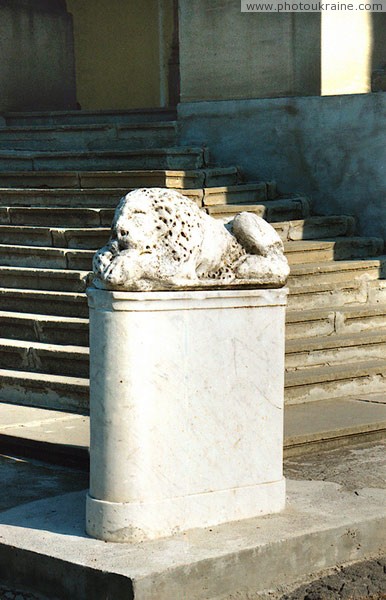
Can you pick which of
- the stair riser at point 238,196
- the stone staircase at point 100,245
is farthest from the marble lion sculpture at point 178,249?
the stair riser at point 238,196

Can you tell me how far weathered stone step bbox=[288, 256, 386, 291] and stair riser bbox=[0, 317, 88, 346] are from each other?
150 centimetres

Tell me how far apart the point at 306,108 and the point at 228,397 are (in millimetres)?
5280

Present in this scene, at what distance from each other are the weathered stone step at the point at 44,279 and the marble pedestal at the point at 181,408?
316cm

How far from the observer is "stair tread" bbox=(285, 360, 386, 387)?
295 inches

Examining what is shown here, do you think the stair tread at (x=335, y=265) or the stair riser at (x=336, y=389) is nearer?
the stair riser at (x=336, y=389)

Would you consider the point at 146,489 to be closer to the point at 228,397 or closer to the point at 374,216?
the point at 228,397

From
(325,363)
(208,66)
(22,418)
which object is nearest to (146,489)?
(22,418)

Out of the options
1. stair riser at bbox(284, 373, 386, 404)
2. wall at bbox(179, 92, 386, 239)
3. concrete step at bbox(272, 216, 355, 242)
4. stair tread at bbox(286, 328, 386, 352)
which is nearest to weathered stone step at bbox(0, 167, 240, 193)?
wall at bbox(179, 92, 386, 239)

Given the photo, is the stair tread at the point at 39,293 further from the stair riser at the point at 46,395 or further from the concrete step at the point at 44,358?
the stair riser at the point at 46,395

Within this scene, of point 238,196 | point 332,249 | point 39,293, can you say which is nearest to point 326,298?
point 332,249

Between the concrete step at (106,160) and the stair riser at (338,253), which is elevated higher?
the concrete step at (106,160)

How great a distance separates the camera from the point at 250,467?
5.00 m

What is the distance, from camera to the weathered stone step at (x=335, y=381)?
7.46m

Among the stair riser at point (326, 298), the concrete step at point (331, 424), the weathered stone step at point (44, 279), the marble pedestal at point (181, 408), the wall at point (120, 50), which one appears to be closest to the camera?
the marble pedestal at point (181, 408)
